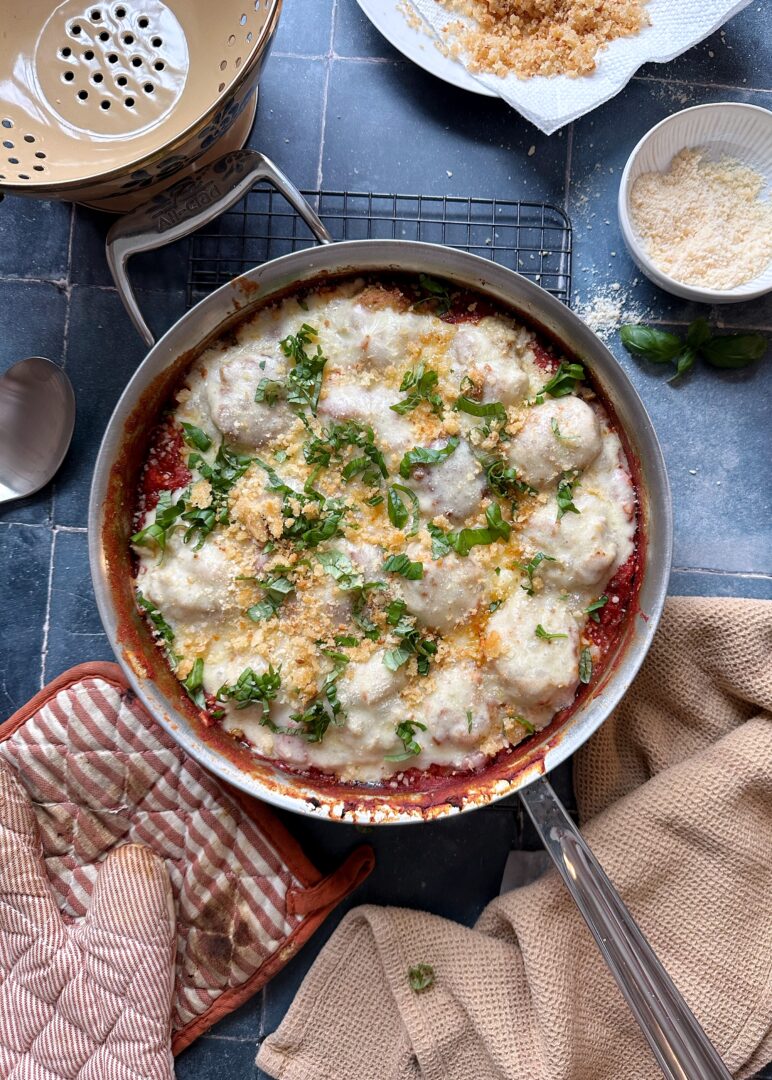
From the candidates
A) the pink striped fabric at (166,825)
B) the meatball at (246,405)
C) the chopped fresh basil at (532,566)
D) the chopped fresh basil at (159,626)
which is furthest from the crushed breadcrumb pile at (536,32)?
the pink striped fabric at (166,825)

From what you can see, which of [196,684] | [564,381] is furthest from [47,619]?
[564,381]

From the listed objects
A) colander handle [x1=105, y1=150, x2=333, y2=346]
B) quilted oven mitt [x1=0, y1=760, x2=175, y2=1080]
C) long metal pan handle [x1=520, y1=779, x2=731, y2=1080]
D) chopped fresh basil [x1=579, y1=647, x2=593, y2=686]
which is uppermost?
colander handle [x1=105, y1=150, x2=333, y2=346]

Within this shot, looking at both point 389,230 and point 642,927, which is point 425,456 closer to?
point 389,230

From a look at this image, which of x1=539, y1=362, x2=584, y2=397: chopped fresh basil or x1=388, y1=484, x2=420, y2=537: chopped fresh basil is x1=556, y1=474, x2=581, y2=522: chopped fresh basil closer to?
x1=539, y1=362, x2=584, y2=397: chopped fresh basil

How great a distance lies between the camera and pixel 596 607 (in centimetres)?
Answer: 220

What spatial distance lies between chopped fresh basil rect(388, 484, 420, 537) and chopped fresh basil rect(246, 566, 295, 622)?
0.29 m

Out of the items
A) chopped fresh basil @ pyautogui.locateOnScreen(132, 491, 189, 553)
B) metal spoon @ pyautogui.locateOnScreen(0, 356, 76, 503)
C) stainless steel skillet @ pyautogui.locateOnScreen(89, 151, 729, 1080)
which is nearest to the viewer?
stainless steel skillet @ pyautogui.locateOnScreen(89, 151, 729, 1080)

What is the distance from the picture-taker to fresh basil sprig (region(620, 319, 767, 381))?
8.22ft

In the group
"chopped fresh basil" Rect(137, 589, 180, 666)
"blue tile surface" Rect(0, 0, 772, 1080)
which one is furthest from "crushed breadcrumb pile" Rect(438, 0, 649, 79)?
"chopped fresh basil" Rect(137, 589, 180, 666)

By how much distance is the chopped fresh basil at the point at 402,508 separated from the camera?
2.18 metres

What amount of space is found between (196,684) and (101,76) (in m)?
1.55

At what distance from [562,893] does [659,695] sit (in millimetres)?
596

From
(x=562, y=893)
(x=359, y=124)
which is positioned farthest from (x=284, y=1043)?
(x=359, y=124)

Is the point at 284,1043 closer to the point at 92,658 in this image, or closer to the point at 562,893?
the point at 562,893
